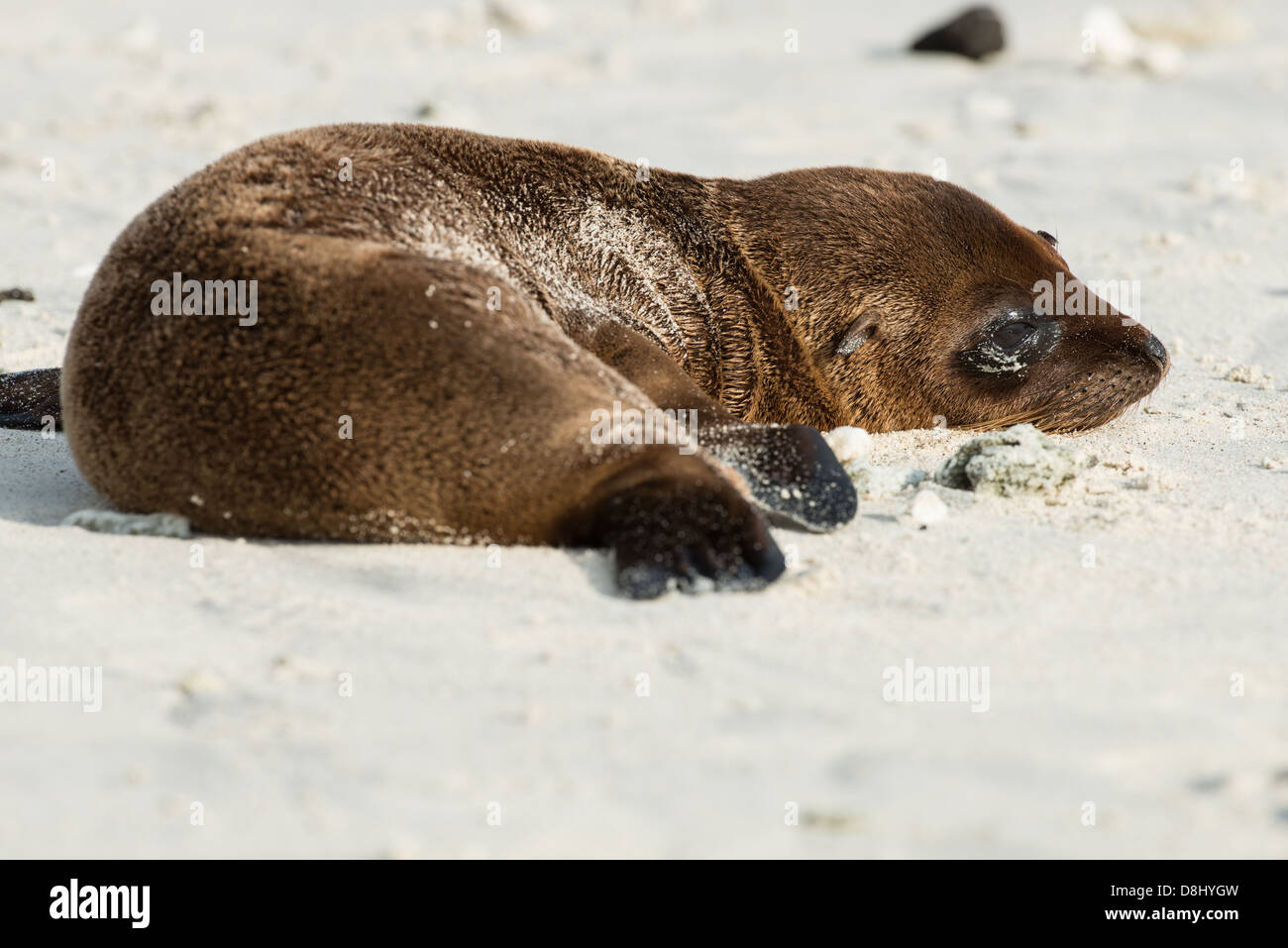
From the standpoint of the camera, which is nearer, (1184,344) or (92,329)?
(92,329)

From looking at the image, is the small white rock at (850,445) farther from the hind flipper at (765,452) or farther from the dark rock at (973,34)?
the dark rock at (973,34)

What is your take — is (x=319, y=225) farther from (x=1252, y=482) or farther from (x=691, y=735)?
(x=1252, y=482)

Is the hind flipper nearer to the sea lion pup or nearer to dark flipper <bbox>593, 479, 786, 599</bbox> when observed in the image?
the sea lion pup

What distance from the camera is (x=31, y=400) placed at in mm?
5551

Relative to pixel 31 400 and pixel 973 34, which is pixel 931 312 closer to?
pixel 31 400

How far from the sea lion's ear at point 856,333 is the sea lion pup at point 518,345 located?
0.01 metres

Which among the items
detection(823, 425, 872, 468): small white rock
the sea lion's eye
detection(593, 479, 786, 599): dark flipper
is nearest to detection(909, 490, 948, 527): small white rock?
detection(823, 425, 872, 468): small white rock

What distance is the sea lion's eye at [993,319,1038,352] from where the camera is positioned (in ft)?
17.8

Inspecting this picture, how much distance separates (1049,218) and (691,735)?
637 cm

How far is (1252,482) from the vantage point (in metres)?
4.76

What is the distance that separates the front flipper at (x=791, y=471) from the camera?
417cm

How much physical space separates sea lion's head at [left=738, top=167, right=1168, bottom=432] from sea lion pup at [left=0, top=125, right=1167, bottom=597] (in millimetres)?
12
